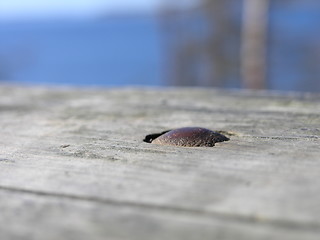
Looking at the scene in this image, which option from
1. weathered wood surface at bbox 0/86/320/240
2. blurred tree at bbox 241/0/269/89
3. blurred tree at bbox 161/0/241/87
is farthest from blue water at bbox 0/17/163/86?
weathered wood surface at bbox 0/86/320/240

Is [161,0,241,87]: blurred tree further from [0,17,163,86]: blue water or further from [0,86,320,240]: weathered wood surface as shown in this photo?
[0,86,320,240]: weathered wood surface

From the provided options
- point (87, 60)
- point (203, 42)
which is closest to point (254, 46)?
point (203, 42)

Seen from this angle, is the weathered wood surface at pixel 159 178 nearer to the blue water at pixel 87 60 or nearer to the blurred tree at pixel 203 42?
the blue water at pixel 87 60

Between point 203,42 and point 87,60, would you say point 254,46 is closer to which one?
point 203,42

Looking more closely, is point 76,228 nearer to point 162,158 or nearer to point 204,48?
point 162,158

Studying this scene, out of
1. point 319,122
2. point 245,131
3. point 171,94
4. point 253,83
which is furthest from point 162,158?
point 253,83

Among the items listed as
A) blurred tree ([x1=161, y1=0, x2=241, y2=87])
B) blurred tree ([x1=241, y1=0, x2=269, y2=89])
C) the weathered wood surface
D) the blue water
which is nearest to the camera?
the weathered wood surface

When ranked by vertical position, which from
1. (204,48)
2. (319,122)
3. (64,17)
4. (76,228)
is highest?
(64,17)

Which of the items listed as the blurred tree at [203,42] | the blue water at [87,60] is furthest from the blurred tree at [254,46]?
the blue water at [87,60]
